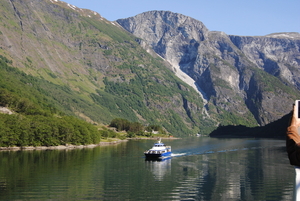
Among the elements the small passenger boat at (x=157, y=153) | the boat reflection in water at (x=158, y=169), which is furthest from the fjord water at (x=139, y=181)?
the small passenger boat at (x=157, y=153)

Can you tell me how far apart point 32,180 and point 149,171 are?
3458 centimetres

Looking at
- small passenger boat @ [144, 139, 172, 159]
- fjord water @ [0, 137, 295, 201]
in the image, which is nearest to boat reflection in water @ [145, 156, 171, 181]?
fjord water @ [0, 137, 295, 201]

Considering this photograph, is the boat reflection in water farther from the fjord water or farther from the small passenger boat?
the small passenger boat

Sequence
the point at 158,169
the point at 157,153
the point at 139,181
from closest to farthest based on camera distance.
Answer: the point at 139,181, the point at 158,169, the point at 157,153

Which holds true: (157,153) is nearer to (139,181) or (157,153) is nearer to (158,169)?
(158,169)

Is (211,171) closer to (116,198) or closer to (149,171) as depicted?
(149,171)

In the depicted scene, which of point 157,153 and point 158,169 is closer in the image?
point 158,169

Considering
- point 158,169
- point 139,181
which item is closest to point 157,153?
point 158,169

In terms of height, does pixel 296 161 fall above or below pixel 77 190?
above

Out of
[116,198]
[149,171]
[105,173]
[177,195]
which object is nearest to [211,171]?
[149,171]

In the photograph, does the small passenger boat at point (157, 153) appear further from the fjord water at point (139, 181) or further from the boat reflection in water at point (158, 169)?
the fjord water at point (139, 181)

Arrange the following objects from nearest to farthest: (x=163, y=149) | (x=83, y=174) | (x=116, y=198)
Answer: (x=116, y=198)
(x=83, y=174)
(x=163, y=149)

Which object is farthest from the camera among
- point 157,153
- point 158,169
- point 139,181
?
point 157,153

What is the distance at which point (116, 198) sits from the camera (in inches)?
2571
